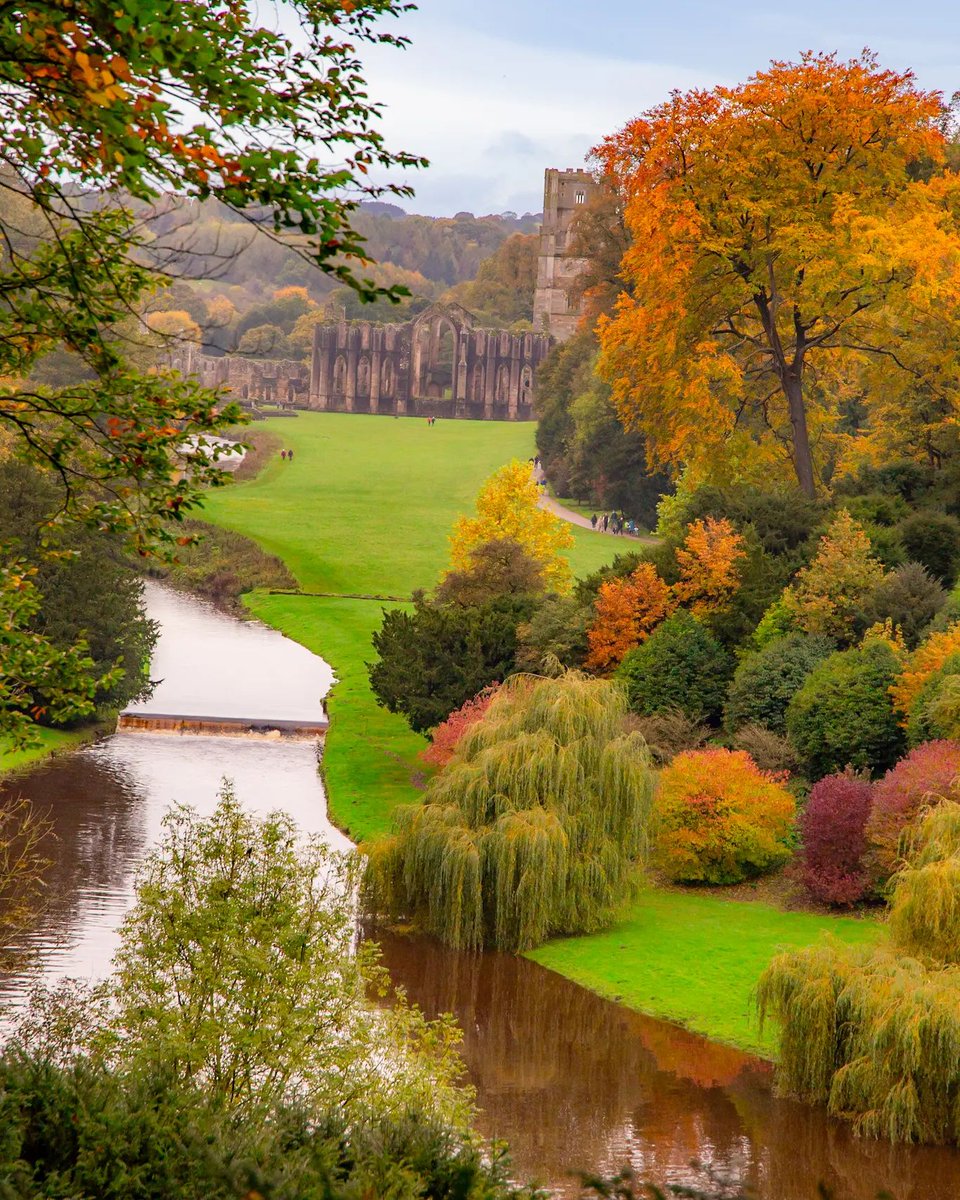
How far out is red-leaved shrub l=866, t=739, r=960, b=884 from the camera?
2905 cm

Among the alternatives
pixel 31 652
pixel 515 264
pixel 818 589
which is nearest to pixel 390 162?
pixel 31 652

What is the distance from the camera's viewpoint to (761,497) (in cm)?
4522

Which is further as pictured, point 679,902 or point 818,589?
point 818,589

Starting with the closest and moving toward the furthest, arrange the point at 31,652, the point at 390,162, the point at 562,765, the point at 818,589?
1. the point at 390,162
2. the point at 31,652
3. the point at 562,765
4. the point at 818,589

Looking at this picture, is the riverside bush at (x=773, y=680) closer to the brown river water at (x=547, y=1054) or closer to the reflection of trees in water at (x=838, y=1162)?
the brown river water at (x=547, y=1054)

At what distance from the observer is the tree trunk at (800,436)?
156ft

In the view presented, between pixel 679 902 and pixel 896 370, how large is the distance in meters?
21.9

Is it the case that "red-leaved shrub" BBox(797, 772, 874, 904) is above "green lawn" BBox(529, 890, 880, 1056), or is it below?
above

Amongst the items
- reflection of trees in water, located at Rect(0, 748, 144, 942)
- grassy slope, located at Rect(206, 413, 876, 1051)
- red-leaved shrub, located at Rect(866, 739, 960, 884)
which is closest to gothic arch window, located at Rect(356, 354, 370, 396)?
grassy slope, located at Rect(206, 413, 876, 1051)

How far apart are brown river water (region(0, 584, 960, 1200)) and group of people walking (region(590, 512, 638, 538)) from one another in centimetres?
4438

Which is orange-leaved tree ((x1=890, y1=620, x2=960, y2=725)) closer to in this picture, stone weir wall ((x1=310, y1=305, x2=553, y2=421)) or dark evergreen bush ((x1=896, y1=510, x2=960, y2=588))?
dark evergreen bush ((x1=896, y1=510, x2=960, y2=588))

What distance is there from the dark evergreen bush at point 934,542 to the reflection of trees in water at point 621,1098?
19.6 meters

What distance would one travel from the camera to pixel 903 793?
1163 inches

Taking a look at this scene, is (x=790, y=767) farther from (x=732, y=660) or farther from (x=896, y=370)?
(x=896, y=370)
